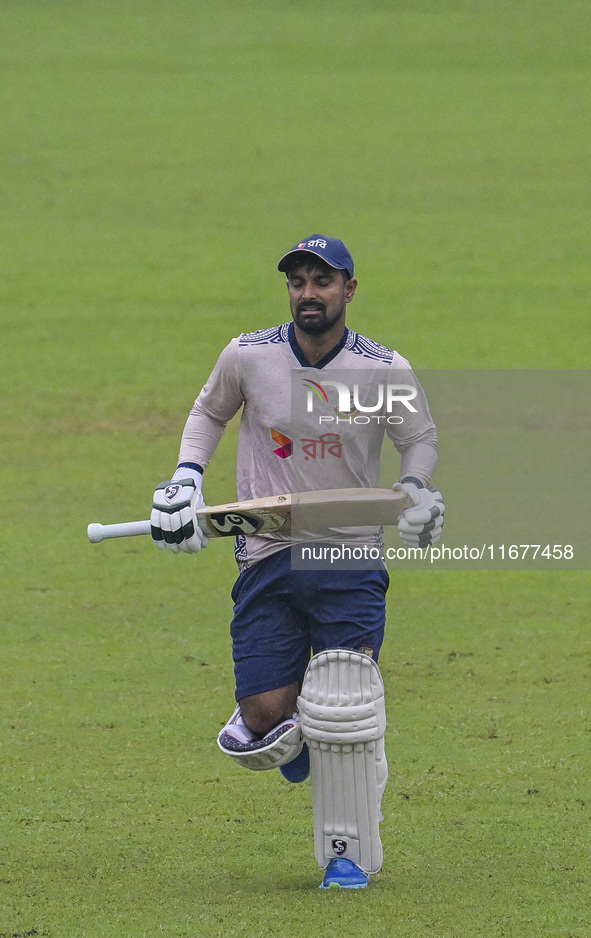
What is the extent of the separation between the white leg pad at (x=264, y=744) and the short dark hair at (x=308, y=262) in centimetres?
152

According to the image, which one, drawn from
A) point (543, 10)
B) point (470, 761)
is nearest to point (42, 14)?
point (543, 10)

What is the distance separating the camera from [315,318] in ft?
17.0

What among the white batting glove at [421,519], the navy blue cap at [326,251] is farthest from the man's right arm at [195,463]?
the white batting glove at [421,519]

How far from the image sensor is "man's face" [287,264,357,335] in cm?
519

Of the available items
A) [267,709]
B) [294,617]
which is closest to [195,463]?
[294,617]

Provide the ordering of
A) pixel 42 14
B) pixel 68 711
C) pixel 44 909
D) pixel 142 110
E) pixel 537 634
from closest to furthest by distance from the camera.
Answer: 1. pixel 44 909
2. pixel 68 711
3. pixel 537 634
4. pixel 142 110
5. pixel 42 14

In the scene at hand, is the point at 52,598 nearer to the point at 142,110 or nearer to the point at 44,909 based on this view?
the point at 44,909

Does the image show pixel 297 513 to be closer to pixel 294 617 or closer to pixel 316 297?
pixel 294 617

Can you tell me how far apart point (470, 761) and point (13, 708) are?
219 cm

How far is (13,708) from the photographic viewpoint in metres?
7.21

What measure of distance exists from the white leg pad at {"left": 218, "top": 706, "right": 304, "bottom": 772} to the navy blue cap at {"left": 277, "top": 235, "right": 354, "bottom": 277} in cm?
154

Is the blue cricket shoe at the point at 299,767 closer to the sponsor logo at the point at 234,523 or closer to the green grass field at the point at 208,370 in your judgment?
the green grass field at the point at 208,370

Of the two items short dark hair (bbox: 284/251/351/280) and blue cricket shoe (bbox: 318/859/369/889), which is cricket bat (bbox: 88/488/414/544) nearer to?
short dark hair (bbox: 284/251/351/280)

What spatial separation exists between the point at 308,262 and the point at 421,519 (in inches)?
37.8
